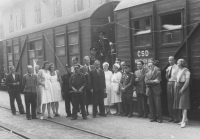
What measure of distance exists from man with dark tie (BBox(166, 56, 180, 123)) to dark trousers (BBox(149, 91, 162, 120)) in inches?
11.8

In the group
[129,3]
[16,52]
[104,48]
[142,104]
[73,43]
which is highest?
[129,3]

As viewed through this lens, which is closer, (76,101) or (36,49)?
(76,101)

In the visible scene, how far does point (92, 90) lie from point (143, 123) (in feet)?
7.02

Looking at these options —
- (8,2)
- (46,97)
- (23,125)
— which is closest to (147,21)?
(46,97)

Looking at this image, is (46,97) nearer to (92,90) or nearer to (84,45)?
(92,90)

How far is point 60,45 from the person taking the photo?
14.2 m

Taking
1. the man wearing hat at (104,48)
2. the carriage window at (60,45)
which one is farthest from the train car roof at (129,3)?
the carriage window at (60,45)

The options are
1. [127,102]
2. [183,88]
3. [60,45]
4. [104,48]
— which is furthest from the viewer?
[60,45]

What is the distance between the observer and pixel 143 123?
27.7 feet

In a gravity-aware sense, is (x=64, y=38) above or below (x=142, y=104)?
above

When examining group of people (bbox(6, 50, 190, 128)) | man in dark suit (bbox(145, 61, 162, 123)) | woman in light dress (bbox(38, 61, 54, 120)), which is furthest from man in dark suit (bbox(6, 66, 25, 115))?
man in dark suit (bbox(145, 61, 162, 123))

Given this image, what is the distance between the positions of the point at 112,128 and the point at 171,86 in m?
1.97

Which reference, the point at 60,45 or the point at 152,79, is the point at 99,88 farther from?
the point at 60,45

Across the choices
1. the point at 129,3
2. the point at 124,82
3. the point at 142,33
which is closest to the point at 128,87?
the point at 124,82
